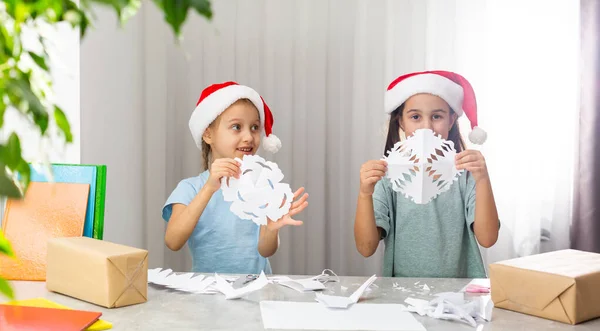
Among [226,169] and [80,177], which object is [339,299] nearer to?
[226,169]

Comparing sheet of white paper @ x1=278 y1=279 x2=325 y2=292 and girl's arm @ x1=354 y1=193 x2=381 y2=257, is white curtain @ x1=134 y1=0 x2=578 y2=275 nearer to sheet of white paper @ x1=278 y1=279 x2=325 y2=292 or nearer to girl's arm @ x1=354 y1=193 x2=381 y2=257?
girl's arm @ x1=354 y1=193 x2=381 y2=257

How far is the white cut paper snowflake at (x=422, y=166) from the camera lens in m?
1.53

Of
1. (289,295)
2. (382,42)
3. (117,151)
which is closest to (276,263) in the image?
(117,151)

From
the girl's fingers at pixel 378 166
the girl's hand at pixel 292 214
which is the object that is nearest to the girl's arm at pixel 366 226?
the girl's fingers at pixel 378 166

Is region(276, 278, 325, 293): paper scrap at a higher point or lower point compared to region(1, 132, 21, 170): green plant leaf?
lower

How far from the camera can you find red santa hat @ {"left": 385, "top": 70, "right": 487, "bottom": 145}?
1722 mm

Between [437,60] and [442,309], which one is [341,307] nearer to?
[442,309]

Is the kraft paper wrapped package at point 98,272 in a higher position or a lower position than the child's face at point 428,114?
lower

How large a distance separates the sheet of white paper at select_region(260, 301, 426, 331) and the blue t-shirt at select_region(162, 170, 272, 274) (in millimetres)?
591

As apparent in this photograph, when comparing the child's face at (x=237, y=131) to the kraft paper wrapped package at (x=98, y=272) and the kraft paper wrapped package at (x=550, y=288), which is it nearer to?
the kraft paper wrapped package at (x=98, y=272)

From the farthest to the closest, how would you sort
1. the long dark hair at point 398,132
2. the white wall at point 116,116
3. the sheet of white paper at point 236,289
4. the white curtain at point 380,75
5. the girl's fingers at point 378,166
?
1. the white curtain at point 380,75
2. the long dark hair at point 398,132
3. the white wall at point 116,116
4. the girl's fingers at point 378,166
5. the sheet of white paper at point 236,289

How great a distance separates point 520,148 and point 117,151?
4.83ft

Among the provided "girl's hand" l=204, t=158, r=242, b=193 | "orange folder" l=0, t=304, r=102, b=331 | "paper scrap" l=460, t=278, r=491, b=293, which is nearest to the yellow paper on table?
"orange folder" l=0, t=304, r=102, b=331

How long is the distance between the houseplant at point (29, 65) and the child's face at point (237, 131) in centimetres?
130
